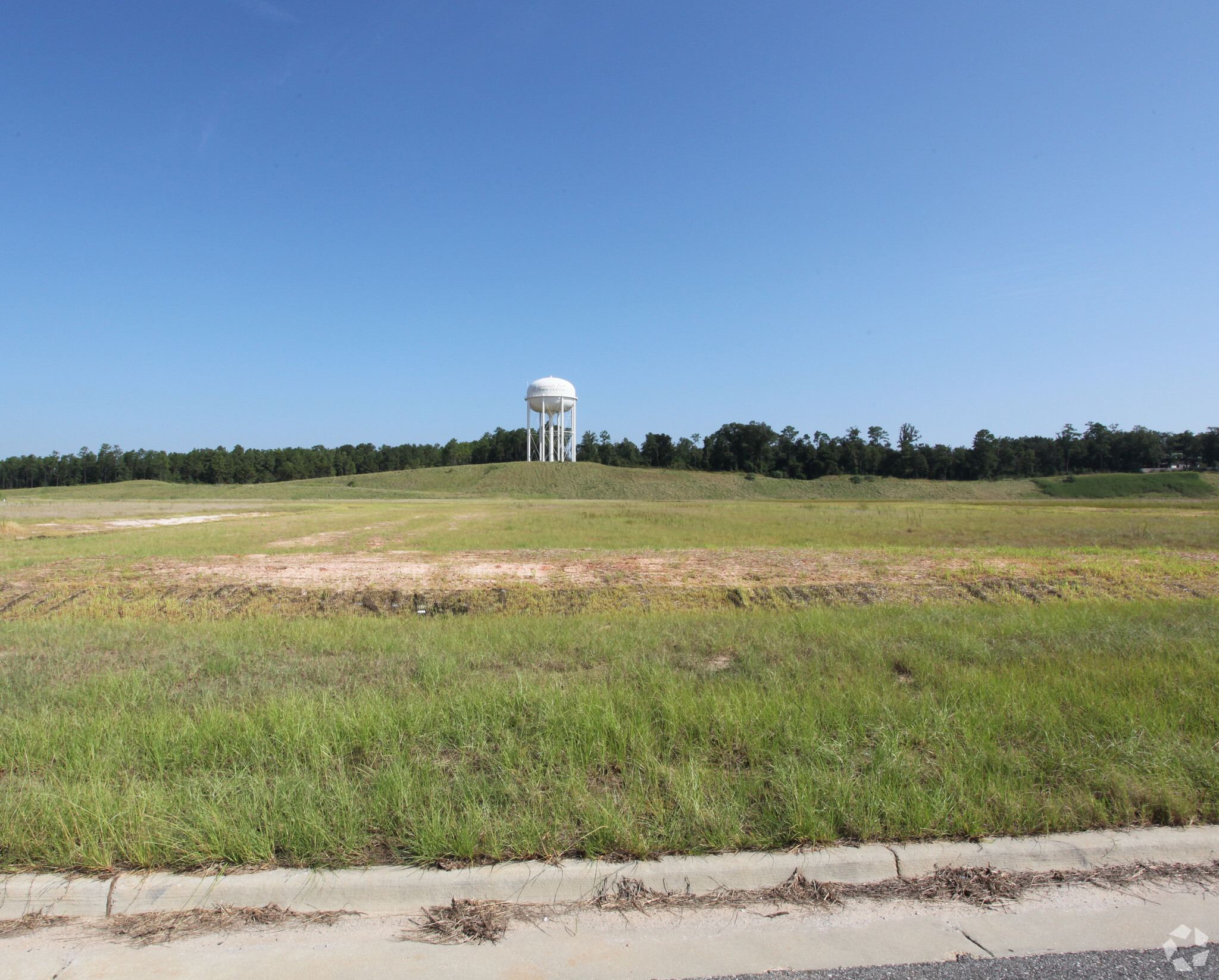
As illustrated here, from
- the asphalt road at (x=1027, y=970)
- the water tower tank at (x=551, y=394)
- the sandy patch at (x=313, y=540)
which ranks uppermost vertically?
the water tower tank at (x=551, y=394)

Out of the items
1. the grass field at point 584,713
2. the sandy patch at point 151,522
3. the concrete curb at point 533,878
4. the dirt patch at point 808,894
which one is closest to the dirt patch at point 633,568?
the grass field at point 584,713

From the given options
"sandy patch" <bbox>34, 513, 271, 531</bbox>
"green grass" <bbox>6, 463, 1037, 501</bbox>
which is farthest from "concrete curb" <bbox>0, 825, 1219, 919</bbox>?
"green grass" <bbox>6, 463, 1037, 501</bbox>

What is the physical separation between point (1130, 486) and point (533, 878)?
132 metres

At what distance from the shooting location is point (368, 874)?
372cm

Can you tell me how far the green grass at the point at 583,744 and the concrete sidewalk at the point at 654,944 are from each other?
1.64ft

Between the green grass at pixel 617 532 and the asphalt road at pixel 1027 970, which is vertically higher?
the asphalt road at pixel 1027 970

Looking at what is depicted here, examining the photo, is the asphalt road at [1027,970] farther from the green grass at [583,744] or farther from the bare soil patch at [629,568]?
the bare soil patch at [629,568]

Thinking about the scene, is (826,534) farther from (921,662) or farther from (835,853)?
(835,853)

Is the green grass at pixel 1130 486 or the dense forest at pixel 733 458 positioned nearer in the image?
the green grass at pixel 1130 486

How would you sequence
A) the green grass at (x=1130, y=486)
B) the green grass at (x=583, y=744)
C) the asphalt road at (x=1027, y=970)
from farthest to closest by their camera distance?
the green grass at (x=1130, y=486) → the green grass at (x=583, y=744) → the asphalt road at (x=1027, y=970)

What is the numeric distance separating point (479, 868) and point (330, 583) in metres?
12.0

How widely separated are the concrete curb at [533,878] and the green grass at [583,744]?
0.46 feet

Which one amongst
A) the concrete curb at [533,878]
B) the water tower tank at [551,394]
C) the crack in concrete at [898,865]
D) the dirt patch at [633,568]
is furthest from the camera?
the water tower tank at [551,394]

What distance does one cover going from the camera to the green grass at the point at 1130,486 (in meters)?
99.9
